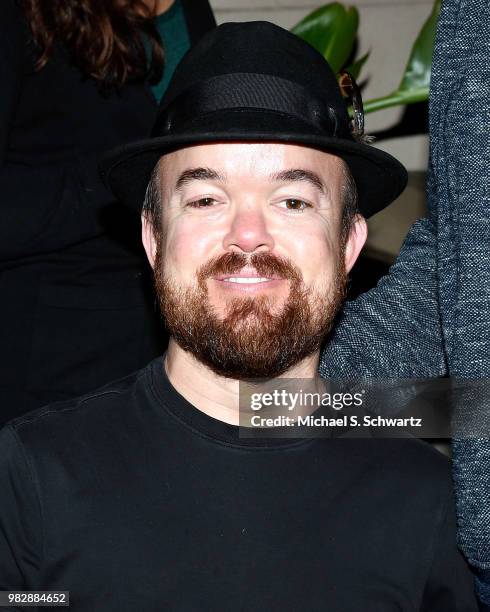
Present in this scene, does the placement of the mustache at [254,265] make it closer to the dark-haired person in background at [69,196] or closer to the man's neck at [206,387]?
the man's neck at [206,387]

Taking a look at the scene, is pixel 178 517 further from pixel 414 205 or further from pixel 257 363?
pixel 414 205

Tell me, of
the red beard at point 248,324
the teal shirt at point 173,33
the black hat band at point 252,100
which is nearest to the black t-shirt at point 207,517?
the red beard at point 248,324

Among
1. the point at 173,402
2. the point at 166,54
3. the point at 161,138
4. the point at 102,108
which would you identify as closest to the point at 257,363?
the point at 173,402

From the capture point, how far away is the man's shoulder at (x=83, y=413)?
1.59m

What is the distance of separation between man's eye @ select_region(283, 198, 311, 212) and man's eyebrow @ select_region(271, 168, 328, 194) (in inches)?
1.3

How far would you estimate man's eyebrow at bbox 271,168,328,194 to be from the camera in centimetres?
158

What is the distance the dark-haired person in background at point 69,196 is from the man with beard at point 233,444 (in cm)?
24

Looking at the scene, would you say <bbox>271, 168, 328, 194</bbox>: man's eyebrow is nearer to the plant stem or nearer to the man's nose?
the man's nose

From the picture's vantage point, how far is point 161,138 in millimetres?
1538

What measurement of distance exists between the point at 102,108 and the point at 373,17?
5.48 ft

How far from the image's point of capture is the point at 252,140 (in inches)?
59.9

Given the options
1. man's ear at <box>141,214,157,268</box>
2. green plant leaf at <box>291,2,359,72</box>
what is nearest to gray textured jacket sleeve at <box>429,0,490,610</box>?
man's ear at <box>141,214,157,268</box>

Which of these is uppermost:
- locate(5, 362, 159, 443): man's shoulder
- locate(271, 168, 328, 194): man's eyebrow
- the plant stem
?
locate(271, 168, 328, 194): man's eyebrow

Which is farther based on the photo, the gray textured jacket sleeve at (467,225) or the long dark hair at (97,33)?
the long dark hair at (97,33)
